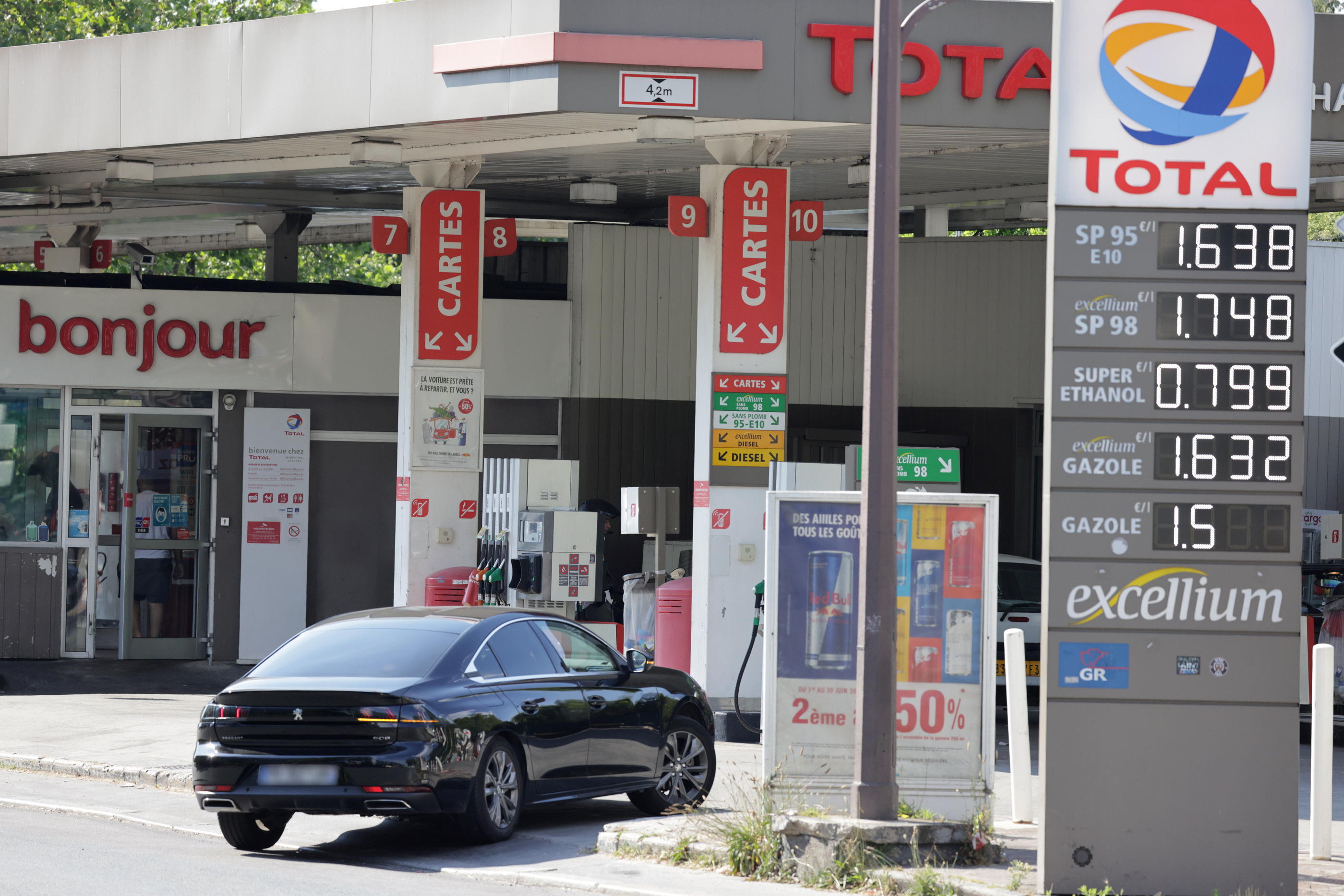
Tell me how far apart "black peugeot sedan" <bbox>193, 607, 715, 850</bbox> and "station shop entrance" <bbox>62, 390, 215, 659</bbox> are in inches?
409

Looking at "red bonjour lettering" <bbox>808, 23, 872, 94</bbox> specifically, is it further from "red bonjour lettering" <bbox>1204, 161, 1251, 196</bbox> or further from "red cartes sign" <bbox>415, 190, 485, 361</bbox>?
"red bonjour lettering" <bbox>1204, 161, 1251, 196</bbox>

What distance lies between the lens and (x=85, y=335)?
20.4 meters

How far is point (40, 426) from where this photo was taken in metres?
20.6

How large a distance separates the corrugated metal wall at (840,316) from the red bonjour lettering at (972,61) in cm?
798

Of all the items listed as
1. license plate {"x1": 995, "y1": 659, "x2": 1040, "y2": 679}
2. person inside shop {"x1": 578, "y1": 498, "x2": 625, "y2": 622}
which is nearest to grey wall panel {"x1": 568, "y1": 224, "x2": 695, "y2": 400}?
person inside shop {"x1": 578, "y1": 498, "x2": 625, "y2": 622}

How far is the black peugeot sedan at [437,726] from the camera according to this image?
9.73 m

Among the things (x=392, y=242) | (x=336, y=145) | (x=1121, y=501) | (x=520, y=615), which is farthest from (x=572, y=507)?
(x=1121, y=501)

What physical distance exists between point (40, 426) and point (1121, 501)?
1538 cm

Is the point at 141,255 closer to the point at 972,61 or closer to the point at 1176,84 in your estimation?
the point at 972,61

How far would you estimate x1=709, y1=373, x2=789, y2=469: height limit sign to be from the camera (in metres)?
16.2

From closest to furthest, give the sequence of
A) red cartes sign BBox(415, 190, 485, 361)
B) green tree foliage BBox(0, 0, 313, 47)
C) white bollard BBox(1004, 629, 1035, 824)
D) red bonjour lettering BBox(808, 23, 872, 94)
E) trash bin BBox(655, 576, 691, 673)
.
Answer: white bollard BBox(1004, 629, 1035, 824)
red bonjour lettering BBox(808, 23, 872, 94)
trash bin BBox(655, 576, 691, 673)
red cartes sign BBox(415, 190, 485, 361)
green tree foliage BBox(0, 0, 313, 47)

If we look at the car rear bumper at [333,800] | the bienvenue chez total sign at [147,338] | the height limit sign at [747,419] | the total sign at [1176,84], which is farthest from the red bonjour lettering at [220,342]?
the total sign at [1176,84]

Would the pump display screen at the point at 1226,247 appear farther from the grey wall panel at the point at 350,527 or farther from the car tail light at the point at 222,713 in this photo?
the grey wall panel at the point at 350,527

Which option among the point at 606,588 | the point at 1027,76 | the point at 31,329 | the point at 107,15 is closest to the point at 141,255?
the point at 31,329
